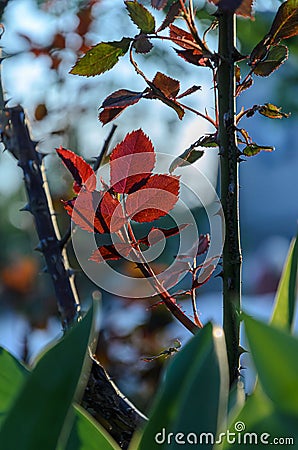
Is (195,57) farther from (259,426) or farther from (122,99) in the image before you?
(259,426)

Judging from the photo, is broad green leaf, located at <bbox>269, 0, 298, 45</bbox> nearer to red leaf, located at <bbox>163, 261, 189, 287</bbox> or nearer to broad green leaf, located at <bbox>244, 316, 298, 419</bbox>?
red leaf, located at <bbox>163, 261, 189, 287</bbox>

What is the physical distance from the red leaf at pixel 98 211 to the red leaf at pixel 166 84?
92mm

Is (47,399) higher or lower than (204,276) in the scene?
lower

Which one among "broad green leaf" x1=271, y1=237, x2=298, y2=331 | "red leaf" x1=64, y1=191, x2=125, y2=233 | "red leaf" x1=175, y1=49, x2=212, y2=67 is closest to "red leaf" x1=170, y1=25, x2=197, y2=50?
"red leaf" x1=175, y1=49, x2=212, y2=67

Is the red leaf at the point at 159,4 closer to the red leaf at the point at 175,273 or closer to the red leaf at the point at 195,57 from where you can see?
the red leaf at the point at 195,57

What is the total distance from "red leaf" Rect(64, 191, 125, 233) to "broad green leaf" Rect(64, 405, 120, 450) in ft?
0.59

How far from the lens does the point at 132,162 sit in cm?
53

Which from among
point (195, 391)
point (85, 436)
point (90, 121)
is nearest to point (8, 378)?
point (85, 436)

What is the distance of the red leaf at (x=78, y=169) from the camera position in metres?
0.54

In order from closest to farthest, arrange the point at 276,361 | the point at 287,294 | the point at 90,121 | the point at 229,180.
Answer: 1. the point at 276,361
2. the point at 287,294
3. the point at 229,180
4. the point at 90,121

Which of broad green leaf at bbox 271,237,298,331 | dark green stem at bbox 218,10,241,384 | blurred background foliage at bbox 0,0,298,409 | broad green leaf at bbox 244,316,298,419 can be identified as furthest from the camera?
blurred background foliage at bbox 0,0,298,409

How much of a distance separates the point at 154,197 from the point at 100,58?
0.11 metres

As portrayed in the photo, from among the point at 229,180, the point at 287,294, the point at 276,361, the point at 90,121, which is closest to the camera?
the point at 276,361

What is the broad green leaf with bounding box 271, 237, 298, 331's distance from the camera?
14.4 inches
